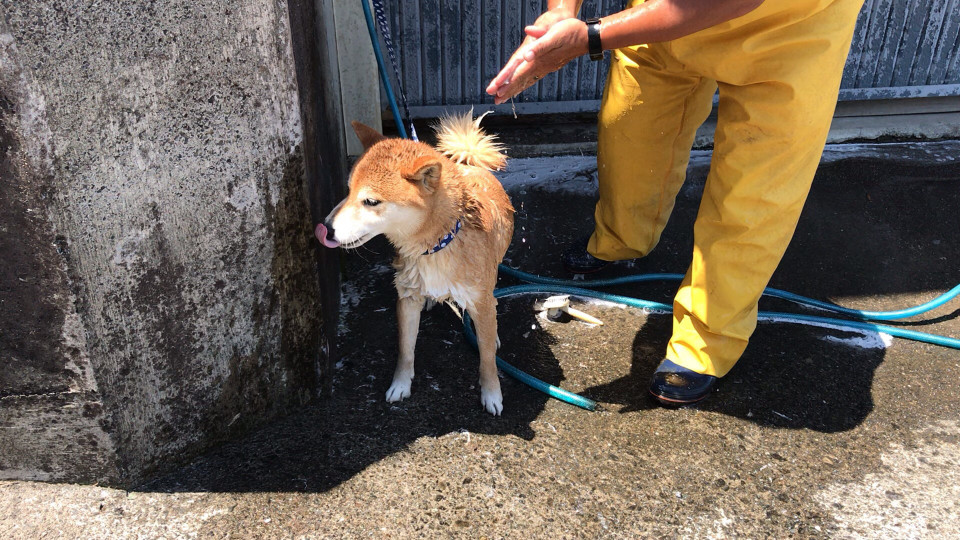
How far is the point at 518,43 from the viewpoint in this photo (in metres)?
3.87

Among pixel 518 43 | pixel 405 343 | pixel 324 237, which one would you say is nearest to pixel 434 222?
pixel 324 237

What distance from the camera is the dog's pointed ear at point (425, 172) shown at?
2.12 m

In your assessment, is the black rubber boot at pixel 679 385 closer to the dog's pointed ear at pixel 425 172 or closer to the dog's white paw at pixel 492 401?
the dog's white paw at pixel 492 401

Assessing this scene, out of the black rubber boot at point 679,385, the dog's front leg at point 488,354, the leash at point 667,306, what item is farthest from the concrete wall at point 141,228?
the black rubber boot at point 679,385

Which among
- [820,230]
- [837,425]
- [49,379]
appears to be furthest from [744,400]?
[49,379]

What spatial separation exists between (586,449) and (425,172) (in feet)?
3.51

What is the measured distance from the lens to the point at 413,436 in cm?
239

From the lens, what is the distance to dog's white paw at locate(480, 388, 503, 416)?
2.50 meters

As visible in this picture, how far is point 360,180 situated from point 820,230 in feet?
8.78

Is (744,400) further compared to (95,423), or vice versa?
(744,400)

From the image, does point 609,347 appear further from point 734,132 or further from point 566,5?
point 566,5

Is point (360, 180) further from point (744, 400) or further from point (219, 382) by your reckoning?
point (744, 400)

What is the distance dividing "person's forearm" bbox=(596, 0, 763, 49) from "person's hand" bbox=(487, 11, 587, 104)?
85mm

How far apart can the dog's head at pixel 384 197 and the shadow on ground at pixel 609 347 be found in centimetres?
69
